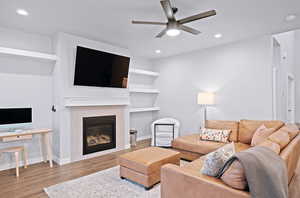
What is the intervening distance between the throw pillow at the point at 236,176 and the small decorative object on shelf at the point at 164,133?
3414 mm

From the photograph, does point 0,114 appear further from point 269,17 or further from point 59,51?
point 269,17

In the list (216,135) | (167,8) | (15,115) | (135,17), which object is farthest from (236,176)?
(15,115)

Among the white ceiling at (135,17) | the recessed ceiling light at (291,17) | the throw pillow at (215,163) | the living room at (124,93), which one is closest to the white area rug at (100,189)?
the living room at (124,93)

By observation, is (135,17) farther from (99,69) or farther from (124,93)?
(124,93)

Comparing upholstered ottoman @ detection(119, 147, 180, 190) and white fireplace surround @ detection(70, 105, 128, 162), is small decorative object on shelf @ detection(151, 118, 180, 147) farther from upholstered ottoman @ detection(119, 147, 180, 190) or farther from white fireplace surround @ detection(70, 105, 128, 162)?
upholstered ottoman @ detection(119, 147, 180, 190)

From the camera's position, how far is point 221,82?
4.76 meters

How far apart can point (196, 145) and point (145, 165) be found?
1376mm

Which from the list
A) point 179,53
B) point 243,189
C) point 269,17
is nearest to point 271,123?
point 269,17

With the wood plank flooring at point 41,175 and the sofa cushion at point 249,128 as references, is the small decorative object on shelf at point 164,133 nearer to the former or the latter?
the wood plank flooring at point 41,175

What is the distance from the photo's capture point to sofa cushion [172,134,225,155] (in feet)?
11.1

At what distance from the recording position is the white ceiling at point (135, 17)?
2.68 metres

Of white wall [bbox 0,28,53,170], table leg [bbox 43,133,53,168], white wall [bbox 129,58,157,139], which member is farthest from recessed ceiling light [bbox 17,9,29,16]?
white wall [bbox 129,58,157,139]

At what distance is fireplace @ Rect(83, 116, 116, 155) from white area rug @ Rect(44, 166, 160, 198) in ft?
3.91

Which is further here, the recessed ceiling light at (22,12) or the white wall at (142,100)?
the white wall at (142,100)
